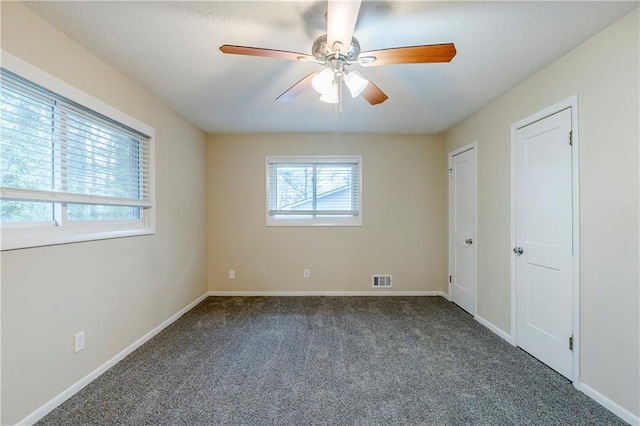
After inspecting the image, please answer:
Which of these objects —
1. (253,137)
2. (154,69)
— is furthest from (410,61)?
(253,137)

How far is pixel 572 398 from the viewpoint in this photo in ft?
6.00

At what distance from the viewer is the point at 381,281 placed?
13.4ft

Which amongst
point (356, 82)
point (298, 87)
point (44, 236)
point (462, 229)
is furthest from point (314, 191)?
point (44, 236)

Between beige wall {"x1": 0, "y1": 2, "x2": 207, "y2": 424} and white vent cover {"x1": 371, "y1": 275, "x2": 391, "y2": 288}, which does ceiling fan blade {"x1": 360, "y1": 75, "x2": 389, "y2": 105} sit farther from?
white vent cover {"x1": 371, "y1": 275, "x2": 391, "y2": 288}

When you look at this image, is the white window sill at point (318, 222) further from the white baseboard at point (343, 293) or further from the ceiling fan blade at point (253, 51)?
the ceiling fan blade at point (253, 51)

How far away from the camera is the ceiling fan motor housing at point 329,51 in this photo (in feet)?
5.31

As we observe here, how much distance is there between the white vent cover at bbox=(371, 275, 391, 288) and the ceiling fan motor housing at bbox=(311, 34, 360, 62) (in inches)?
121

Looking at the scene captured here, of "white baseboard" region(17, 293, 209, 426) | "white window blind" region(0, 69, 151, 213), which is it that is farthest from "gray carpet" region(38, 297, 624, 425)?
"white window blind" region(0, 69, 151, 213)

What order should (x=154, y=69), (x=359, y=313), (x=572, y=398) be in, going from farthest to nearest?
(x=359, y=313) < (x=154, y=69) < (x=572, y=398)

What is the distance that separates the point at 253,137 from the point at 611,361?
13.6ft

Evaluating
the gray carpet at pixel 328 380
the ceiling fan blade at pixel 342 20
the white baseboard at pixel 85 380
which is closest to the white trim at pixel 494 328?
the gray carpet at pixel 328 380

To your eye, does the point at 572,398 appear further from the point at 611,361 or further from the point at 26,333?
the point at 26,333

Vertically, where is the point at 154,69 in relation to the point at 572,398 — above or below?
above

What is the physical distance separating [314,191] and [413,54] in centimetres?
271
